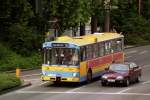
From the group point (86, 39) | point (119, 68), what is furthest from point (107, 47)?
point (119, 68)

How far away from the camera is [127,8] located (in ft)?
274

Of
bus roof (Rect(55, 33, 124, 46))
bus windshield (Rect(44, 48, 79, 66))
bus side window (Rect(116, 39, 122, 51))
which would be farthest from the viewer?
bus side window (Rect(116, 39, 122, 51))

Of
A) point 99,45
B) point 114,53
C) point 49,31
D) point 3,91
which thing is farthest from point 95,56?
point 49,31

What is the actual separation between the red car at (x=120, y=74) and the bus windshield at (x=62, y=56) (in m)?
2.09

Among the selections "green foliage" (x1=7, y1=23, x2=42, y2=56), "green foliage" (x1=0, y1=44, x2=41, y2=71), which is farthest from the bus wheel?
"green foliage" (x1=7, y1=23, x2=42, y2=56)

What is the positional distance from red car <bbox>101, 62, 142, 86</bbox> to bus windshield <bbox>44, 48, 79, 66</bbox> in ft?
6.86

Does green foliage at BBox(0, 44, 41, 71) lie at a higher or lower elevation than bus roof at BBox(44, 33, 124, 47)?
lower

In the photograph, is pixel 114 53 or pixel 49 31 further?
pixel 49 31

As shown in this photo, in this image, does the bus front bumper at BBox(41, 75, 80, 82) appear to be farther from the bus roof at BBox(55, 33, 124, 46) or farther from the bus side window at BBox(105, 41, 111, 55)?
the bus side window at BBox(105, 41, 111, 55)

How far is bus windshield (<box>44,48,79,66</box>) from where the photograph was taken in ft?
114

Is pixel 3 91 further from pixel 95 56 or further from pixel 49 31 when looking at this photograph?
pixel 49 31

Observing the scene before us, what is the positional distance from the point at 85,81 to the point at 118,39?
763 centimetres

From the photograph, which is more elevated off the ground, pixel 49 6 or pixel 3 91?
pixel 49 6

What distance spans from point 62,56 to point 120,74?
12.3 ft
